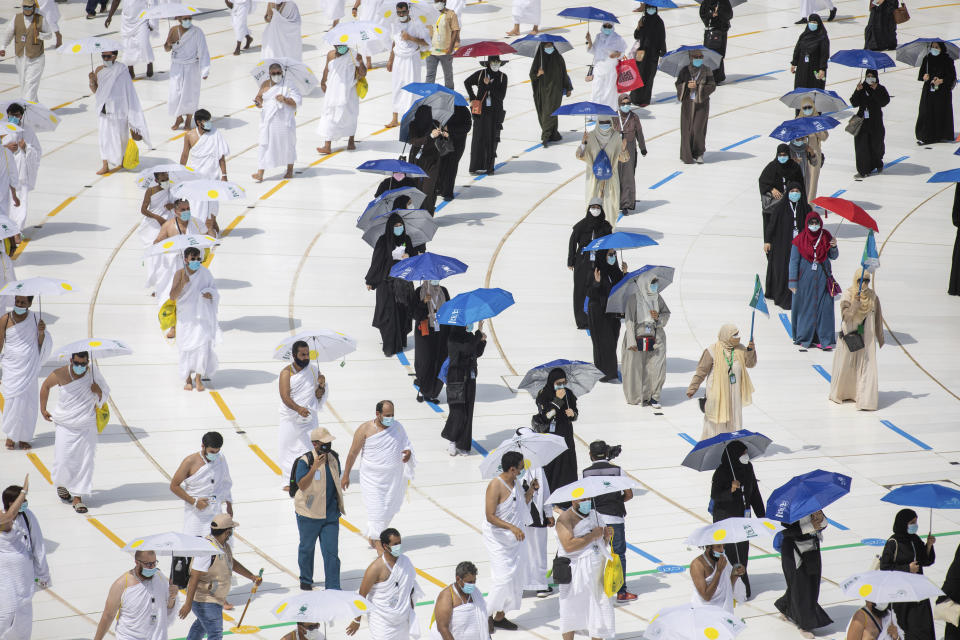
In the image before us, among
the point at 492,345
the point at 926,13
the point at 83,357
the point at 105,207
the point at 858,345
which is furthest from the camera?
the point at 926,13

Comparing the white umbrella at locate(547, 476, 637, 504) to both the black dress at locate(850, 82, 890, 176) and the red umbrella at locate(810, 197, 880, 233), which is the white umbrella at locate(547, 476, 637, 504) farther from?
the black dress at locate(850, 82, 890, 176)

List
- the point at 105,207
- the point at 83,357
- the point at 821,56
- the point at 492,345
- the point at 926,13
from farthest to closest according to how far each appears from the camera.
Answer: the point at 926,13
the point at 821,56
the point at 105,207
the point at 492,345
the point at 83,357

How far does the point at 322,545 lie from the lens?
12.7 metres

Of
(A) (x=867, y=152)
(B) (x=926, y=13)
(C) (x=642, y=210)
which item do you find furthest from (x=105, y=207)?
(B) (x=926, y=13)

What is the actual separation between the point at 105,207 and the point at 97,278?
270 cm

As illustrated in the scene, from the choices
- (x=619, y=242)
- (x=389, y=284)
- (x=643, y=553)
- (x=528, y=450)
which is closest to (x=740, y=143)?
(x=619, y=242)

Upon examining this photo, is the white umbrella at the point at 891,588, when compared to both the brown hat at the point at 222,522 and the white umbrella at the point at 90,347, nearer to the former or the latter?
the brown hat at the point at 222,522

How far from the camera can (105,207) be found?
22.2 metres

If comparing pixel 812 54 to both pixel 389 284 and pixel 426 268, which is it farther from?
pixel 426 268

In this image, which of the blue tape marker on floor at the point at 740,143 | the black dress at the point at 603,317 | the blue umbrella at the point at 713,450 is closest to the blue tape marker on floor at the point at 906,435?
the black dress at the point at 603,317

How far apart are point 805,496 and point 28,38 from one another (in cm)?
1789

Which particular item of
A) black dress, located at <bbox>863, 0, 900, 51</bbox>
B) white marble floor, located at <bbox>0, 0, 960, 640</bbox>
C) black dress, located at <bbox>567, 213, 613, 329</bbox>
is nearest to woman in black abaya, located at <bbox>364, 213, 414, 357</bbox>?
white marble floor, located at <bbox>0, 0, 960, 640</bbox>

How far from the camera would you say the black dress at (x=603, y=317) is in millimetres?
17641

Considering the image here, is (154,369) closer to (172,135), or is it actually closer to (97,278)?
(97,278)
